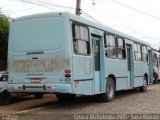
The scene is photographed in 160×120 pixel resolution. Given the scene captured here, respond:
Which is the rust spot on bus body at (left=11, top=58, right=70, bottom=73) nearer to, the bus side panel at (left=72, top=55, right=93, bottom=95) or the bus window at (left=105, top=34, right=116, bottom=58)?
the bus side panel at (left=72, top=55, right=93, bottom=95)

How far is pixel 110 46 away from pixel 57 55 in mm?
4065

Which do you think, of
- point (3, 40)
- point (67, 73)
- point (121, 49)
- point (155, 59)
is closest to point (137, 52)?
point (121, 49)

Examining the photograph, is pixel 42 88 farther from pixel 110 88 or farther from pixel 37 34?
pixel 110 88

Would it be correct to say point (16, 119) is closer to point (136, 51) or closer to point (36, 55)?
point (36, 55)

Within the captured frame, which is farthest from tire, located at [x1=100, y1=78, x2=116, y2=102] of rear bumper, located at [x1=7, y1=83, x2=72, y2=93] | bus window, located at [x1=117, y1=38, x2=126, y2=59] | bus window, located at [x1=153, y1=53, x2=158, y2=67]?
bus window, located at [x1=153, y1=53, x2=158, y2=67]

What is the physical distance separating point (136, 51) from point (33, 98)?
6371 mm

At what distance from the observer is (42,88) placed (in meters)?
13.6

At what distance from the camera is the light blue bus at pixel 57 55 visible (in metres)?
13.4

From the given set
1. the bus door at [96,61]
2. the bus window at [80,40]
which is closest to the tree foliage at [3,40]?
the bus door at [96,61]

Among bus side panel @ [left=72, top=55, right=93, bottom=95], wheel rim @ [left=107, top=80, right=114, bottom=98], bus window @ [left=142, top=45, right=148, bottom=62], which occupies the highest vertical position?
bus window @ [left=142, top=45, right=148, bottom=62]

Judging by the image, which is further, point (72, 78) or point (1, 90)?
point (1, 90)

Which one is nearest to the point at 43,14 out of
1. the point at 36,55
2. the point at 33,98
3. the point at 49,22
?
the point at 49,22

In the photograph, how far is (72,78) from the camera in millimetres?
13266

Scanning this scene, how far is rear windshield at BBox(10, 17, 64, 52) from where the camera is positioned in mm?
13648
